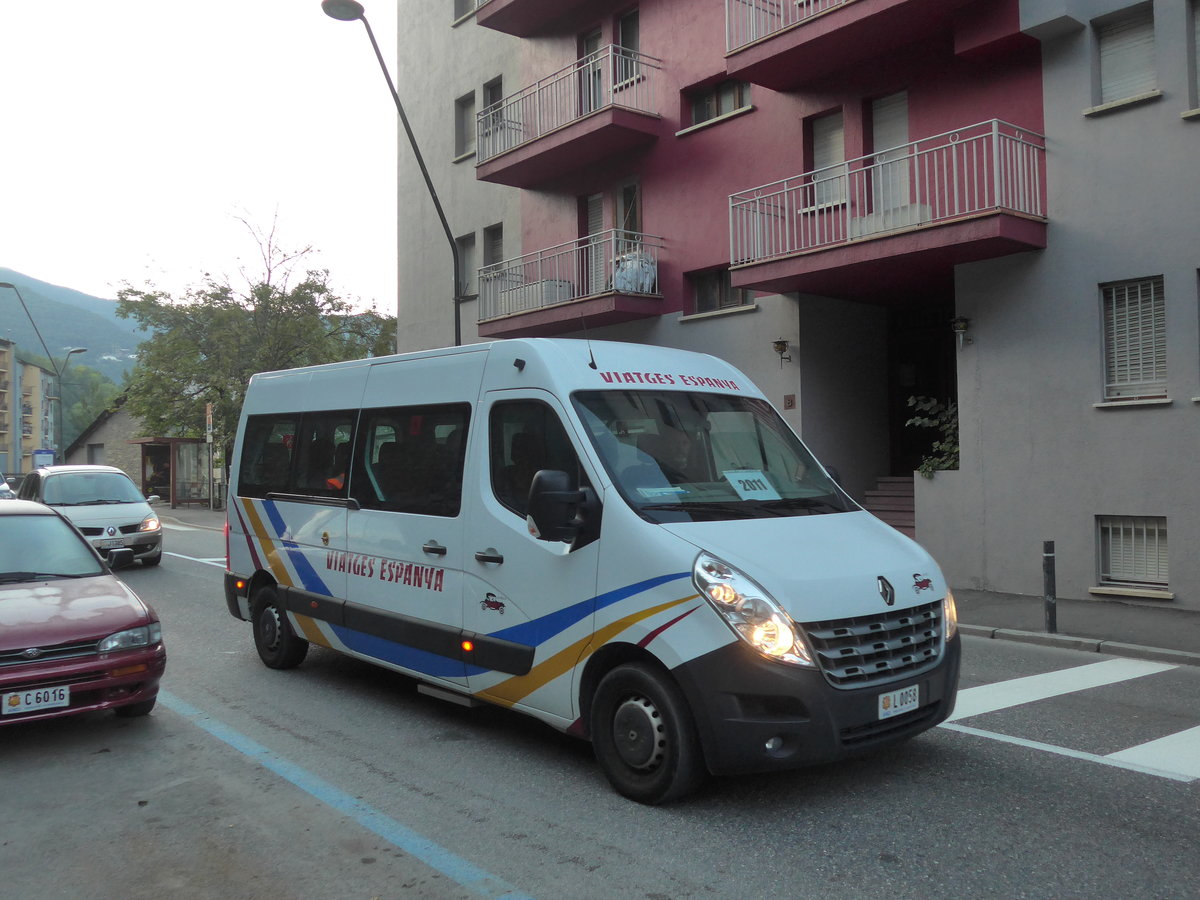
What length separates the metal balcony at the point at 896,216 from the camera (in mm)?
12047

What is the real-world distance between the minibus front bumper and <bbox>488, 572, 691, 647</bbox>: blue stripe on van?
41 centimetres

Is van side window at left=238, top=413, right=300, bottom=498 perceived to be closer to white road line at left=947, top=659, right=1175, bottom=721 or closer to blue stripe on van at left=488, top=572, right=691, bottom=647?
blue stripe on van at left=488, top=572, right=691, bottom=647

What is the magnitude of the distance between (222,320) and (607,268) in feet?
74.4

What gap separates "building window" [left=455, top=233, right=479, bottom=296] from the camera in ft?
76.6

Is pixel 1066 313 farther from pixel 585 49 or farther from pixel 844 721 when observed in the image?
pixel 585 49

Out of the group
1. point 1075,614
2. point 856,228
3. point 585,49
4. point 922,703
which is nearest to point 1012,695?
point 922,703

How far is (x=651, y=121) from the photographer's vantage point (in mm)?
17812

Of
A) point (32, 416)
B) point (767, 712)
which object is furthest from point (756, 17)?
point (32, 416)

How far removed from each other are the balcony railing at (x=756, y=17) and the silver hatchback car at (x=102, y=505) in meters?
11.4

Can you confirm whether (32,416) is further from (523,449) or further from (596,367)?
(596,367)

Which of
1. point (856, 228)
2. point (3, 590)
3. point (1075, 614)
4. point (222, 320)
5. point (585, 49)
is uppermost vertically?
point (585, 49)

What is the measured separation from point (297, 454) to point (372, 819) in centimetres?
373

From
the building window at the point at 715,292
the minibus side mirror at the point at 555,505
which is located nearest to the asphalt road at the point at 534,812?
the minibus side mirror at the point at 555,505

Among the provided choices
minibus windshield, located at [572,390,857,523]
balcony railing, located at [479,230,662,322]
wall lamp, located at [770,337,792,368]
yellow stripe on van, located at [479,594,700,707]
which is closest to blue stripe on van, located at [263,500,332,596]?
yellow stripe on van, located at [479,594,700,707]
